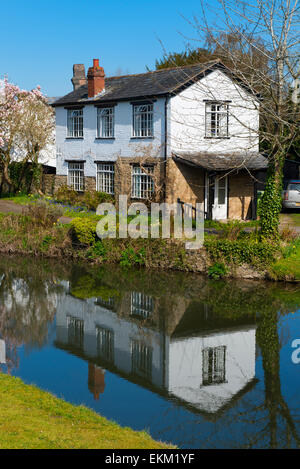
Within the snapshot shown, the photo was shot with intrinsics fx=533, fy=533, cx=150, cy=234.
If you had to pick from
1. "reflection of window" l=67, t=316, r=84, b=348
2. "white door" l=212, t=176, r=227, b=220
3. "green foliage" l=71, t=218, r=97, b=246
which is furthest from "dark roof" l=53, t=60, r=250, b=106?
"reflection of window" l=67, t=316, r=84, b=348

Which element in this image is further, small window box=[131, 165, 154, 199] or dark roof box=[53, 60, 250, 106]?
small window box=[131, 165, 154, 199]

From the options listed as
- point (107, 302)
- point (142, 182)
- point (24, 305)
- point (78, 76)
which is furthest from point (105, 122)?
point (24, 305)

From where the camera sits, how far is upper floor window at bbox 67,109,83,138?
106ft

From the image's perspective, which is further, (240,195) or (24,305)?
(240,195)

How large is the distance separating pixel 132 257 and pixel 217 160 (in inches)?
322

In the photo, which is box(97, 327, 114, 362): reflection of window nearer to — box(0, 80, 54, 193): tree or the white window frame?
the white window frame

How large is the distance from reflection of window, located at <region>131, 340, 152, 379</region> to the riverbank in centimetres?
696

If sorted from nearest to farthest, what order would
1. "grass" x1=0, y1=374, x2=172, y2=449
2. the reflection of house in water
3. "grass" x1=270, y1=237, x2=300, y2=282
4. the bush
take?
"grass" x1=0, y1=374, x2=172, y2=449 → the reflection of house in water → "grass" x1=270, y1=237, x2=300, y2=282 → the bush

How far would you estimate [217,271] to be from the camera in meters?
19.6

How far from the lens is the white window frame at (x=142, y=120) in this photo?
28.0 m

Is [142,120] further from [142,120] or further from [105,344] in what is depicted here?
[105,344]
